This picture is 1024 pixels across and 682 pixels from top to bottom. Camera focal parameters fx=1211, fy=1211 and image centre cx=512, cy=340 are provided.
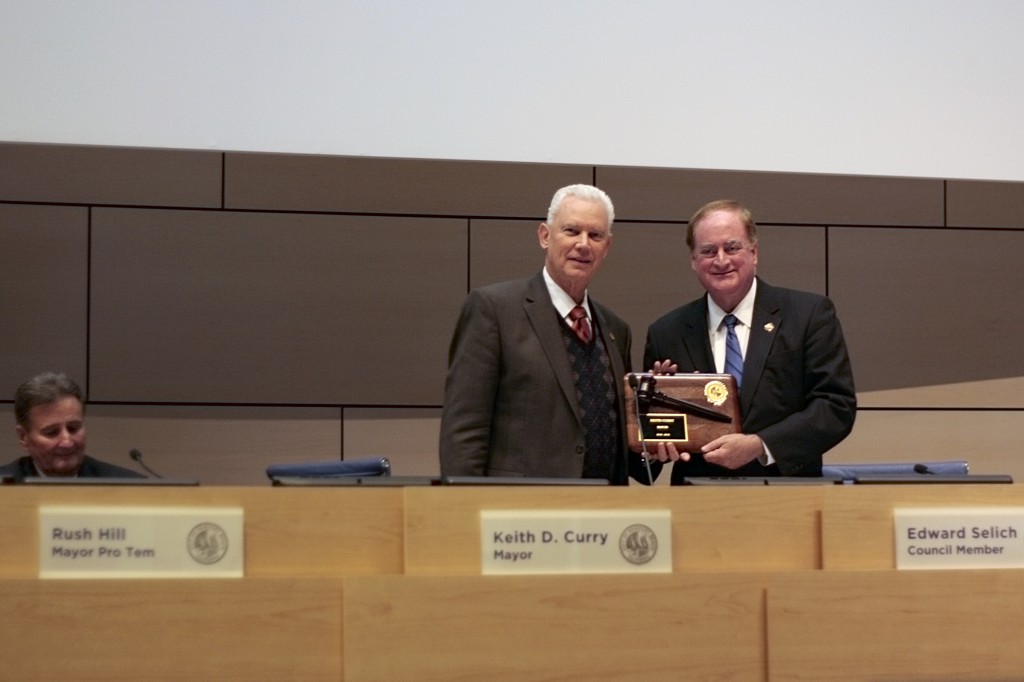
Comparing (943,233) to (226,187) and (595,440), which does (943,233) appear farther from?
(226,187)

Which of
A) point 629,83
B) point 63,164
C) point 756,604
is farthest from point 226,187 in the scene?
point 756,604

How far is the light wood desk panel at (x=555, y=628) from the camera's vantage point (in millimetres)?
2000

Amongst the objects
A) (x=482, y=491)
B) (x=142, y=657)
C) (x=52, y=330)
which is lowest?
(x=142, y=657)

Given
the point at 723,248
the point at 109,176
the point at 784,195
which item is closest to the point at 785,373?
the point at 723,248

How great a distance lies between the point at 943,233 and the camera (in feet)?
14.3

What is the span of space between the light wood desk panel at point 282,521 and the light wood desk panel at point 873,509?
776mm

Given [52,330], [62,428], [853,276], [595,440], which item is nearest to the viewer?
[595,440]

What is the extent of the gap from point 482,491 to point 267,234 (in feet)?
7.10

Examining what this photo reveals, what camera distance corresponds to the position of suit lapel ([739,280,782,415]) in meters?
2.98

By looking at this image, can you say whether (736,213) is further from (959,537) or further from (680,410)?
(959,537)

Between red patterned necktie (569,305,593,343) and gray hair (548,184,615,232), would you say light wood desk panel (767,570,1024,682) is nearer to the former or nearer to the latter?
red patterned necktie (569,305,593,343)

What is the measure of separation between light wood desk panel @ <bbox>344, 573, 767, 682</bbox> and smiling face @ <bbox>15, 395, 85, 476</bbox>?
160 cm

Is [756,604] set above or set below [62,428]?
below

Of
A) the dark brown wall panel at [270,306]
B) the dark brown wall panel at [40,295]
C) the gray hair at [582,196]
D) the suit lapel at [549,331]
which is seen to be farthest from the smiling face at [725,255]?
the dark brown wall panel at [40,295]
